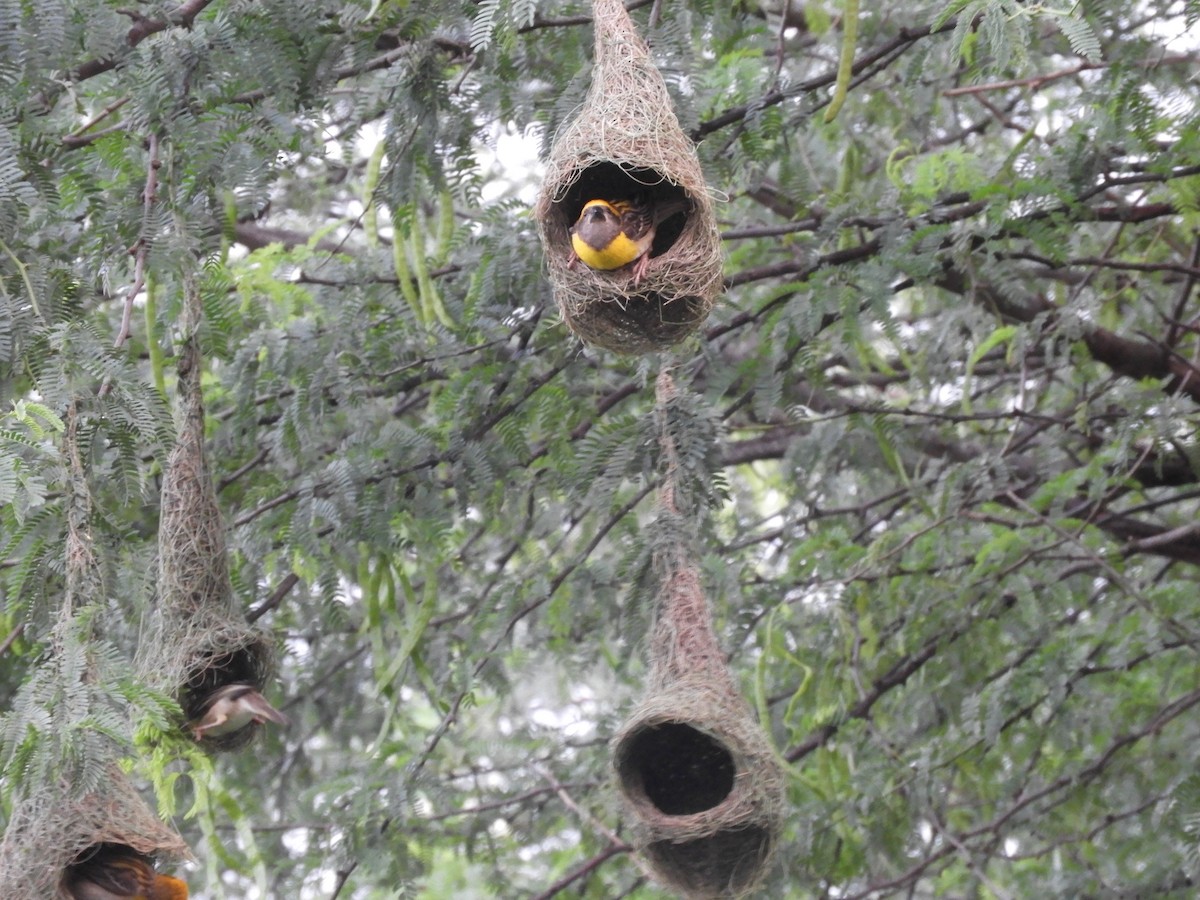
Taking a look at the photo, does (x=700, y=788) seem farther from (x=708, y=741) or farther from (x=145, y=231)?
(x=145, y=231)

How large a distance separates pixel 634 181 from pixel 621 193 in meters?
0.07

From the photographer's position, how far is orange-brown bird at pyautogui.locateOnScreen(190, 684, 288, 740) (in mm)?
3154

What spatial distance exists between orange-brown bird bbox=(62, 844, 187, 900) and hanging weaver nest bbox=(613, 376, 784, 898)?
1.03 metres

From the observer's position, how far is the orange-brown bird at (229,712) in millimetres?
3154

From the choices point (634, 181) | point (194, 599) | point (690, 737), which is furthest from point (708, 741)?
point (634, 181)

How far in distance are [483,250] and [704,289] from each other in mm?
1306

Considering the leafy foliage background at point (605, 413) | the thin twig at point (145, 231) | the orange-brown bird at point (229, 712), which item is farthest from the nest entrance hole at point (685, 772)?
the thin twig at point (145, 231)

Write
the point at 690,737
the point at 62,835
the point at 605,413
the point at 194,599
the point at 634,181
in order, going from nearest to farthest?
the point at 62,835, the point at 634,181, the point at 194,599, the point at 690,737, the point at 605,413

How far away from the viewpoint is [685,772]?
3.71m

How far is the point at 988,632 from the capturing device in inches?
187

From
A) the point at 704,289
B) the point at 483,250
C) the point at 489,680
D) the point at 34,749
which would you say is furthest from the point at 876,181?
the point at 34,749

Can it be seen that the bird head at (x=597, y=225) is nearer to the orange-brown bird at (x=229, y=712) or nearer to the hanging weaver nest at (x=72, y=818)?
the hanging weaver nest at (x=72, y=818)

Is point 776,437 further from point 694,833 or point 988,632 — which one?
point 694,833

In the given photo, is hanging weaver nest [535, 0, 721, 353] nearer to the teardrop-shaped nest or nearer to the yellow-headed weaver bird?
the yellow-headed weaver bird
